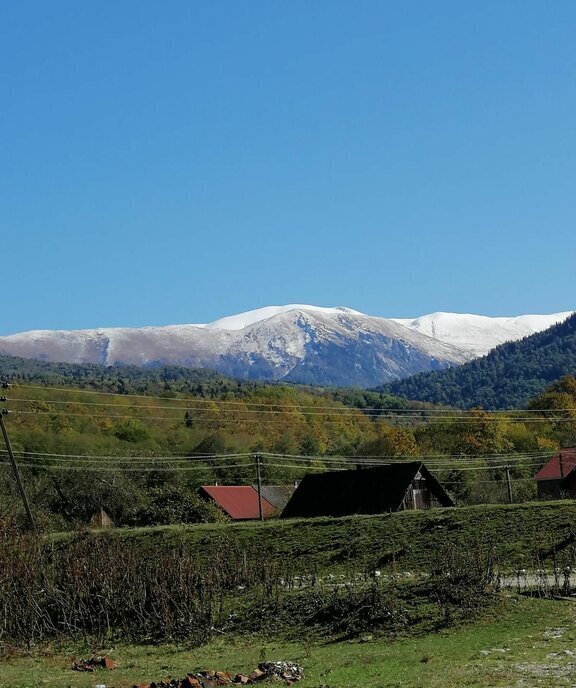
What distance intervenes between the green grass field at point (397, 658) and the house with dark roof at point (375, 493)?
31.6m

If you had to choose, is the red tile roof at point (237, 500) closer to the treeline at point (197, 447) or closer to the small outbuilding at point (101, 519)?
the treeline at point (197, 447)

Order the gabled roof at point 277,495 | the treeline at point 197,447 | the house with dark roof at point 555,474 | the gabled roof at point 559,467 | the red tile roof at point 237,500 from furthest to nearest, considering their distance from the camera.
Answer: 1. the gabled roof at point 277,495
2. the red tile roof at point 237,500
3. the treeline at point 197,447
4. the gabled roof at point 559,467
5. the house with dark roof at point 555,474

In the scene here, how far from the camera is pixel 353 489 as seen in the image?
56.9m

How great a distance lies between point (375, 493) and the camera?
55875 millimetres

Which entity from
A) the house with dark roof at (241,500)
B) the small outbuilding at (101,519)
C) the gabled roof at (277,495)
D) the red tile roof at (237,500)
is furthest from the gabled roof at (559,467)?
the small outbuilding at (101,519)

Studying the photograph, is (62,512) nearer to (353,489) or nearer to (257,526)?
(353,489)

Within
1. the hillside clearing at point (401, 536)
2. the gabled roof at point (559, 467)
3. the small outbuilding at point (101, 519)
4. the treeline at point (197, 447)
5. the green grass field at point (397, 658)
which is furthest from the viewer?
Result: the treeline at point (197, 447)

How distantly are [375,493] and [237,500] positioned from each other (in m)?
24.6

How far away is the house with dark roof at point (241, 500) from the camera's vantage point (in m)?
75.9

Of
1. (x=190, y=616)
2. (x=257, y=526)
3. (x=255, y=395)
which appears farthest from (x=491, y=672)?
(x=255, y=395)

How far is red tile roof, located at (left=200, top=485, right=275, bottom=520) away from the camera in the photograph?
75.8 m

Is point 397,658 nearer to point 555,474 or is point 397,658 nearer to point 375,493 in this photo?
point 375,493

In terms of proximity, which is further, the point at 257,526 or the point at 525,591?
the point at 257,526

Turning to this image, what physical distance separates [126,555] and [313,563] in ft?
31.9
